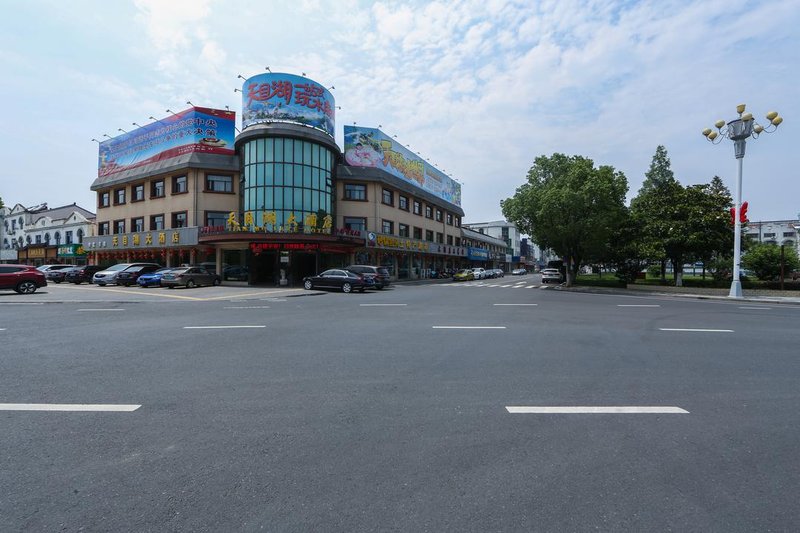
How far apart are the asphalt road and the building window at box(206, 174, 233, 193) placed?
28135 millimetres

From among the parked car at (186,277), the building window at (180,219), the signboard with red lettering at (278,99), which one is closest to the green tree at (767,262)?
the signboard with red lettering at (278,99)

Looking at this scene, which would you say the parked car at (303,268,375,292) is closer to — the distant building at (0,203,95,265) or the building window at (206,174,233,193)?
the building window at (206,174,233,193)

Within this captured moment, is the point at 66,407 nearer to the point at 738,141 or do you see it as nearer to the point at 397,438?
the point at 397,438

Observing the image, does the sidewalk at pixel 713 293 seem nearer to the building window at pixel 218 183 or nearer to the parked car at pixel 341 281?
the parked car at pixel 341 281

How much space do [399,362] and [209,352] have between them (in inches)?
140

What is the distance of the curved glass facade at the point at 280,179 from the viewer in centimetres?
3061

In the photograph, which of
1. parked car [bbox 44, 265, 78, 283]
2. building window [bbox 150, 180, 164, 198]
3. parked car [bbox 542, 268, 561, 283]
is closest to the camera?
parked car [bbox 44, 265, 78, 283]

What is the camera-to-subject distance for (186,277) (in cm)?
2605

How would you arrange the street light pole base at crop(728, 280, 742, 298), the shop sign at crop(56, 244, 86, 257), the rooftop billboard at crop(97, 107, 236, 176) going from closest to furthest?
the street light pole base at crop(728, 280, 742, 298) < the rooftop billboard at crop(97, 107, 236, 176) < the shop sign at crop(56, 244, 86, 257)

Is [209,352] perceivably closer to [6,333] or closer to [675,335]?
[6,333]

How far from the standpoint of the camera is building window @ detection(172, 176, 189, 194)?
33.4m

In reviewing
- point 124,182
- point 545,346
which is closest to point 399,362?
Answer: point 545,346

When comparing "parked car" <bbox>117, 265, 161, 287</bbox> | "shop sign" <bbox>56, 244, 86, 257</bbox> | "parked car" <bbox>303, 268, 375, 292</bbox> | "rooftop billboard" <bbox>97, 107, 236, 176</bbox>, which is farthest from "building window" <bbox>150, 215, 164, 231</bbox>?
"parked car" <bbox>303, 268, 375, 292</bbox>

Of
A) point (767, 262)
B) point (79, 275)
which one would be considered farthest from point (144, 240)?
point (767, 262)
